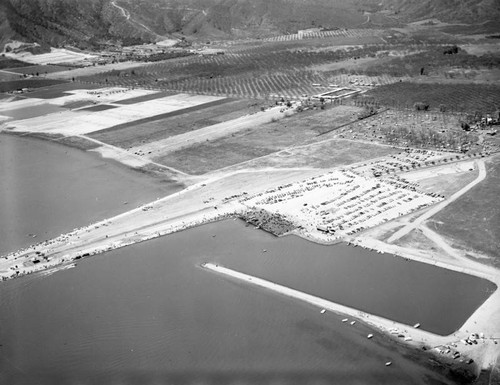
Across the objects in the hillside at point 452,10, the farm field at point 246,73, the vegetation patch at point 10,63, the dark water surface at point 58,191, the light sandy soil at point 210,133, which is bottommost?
the dark water surface at point 58,191

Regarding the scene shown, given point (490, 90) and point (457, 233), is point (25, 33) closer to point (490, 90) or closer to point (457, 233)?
point (490, 90)

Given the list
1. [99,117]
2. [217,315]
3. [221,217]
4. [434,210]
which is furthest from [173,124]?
[217,315]

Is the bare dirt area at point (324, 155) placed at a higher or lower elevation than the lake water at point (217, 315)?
higher

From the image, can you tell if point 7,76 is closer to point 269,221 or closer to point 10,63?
point 10,63

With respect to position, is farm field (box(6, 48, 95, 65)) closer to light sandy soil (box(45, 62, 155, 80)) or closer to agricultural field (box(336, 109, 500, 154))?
light sandy soil (box(45, 62, 155, 80))

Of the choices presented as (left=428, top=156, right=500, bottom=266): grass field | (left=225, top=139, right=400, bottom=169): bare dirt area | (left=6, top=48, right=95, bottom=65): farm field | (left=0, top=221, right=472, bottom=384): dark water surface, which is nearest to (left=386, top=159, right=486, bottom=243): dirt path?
(left=428, top=156, right=500, bottom=266): grass field

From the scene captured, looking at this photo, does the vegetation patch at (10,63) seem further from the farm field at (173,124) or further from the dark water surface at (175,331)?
the dark water surface at (175,331)

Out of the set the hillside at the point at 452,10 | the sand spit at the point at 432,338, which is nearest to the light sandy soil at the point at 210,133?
the sand spit at the point at 432,338
